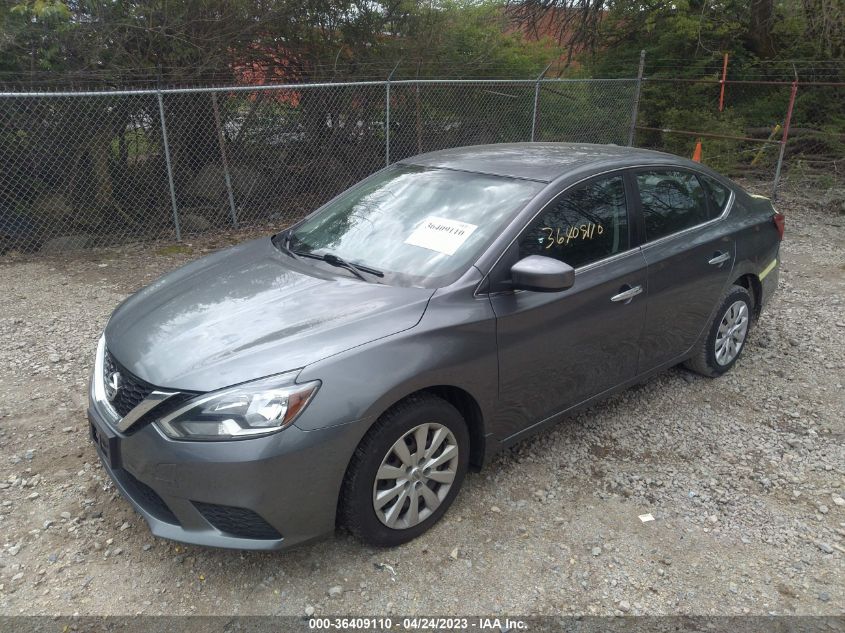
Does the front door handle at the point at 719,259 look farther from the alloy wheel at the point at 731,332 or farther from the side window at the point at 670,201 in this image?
the alloy wheel at the point at 731,332

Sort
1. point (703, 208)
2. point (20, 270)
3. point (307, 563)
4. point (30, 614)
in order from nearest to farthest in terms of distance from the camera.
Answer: point (30, 614) → point (307, 563) → point (703, 208) → point (20, 270)

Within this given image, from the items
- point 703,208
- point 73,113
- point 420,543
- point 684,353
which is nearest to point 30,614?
point 420,543

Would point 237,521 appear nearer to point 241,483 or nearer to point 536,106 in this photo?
point 241,483

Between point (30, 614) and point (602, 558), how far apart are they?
2.35m

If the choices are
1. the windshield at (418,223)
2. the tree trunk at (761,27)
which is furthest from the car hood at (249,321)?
the tree trunk at (761,27)

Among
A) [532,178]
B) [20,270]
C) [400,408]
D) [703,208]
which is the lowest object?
[20,270]

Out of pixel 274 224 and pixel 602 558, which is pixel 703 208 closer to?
pixel 602 558

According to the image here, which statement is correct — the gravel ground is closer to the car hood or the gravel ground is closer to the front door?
the front door

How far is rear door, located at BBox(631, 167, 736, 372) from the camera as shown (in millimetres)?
3818

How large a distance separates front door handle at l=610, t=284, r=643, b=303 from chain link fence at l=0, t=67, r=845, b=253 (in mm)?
5353

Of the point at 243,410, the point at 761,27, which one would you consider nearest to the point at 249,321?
the point at 243,410

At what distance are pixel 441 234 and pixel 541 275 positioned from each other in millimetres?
607

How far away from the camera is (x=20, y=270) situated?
6.93 m

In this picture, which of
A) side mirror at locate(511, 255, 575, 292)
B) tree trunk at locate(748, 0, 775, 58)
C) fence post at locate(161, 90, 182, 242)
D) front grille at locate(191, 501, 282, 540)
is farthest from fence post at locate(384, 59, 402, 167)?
tree trunk at locate(748, 0, 775, 58)
